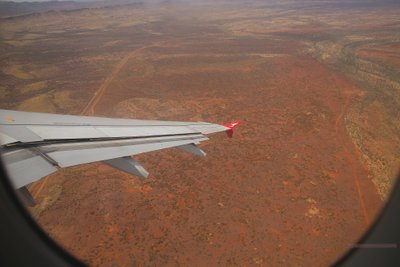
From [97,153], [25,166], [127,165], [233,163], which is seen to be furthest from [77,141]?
[233,163]

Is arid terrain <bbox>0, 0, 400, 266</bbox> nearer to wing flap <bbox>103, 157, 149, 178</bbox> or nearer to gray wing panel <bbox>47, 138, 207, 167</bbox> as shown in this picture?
gray wing panel <bbox>47, 138, 207, 167</bbox>

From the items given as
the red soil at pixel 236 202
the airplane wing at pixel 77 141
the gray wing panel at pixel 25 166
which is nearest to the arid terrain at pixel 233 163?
the red soil at pixel 236 202

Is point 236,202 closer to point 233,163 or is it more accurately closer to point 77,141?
point 233,163

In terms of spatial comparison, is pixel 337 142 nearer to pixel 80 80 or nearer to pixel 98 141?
pixel 98 141

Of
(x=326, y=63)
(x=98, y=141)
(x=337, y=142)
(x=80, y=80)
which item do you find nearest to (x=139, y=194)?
(x=98, y=141)

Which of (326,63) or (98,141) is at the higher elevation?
(98,141)

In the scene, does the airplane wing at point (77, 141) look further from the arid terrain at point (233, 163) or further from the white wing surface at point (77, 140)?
the arid terrain at point (233, 163)
